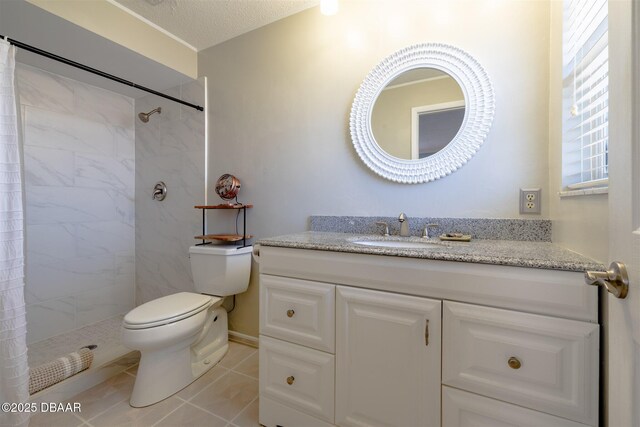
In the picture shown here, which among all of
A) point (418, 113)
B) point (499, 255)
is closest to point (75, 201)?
point (418, 113)

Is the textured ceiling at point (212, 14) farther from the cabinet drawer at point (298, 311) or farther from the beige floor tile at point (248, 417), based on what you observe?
the beige floor tile at point (248, 417)

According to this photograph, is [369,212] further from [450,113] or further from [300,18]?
[300,18]

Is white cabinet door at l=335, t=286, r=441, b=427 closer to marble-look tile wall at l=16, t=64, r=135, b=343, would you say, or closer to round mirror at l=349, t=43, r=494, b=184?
round mirror at l=349, t=43, r=494, b=184

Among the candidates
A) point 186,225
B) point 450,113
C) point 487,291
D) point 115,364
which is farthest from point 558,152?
point 115,364

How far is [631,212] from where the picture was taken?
467mm

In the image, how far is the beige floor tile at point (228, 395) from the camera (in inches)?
55.2

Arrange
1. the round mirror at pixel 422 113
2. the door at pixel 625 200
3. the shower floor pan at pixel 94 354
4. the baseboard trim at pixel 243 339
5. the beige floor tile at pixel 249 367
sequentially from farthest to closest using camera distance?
the baseboard trim at pixel 243 339 < the beige floor tile at pixel 249 367 < the shower floor pan at pixel 94 354 < the round mirror at pixel 422 113 < the door at pixel 625 200

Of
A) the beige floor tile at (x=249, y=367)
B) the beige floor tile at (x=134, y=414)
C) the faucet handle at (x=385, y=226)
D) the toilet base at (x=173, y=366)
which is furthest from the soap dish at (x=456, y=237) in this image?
the beige floor tile at (x=134, y=414)

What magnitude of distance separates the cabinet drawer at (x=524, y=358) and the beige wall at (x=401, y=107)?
915mm

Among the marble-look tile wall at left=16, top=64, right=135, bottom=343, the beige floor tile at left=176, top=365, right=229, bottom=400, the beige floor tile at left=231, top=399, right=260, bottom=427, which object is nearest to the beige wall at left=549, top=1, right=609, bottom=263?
the beige floor tile at left=231, top=399, right=260, bottom=427

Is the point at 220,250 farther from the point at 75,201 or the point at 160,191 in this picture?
the point at 75,201

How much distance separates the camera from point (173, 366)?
4.99 ft

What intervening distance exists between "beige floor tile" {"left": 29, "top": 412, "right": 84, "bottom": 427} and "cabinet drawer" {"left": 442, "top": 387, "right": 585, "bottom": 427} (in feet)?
5.52

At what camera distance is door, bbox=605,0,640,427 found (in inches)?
17.8
